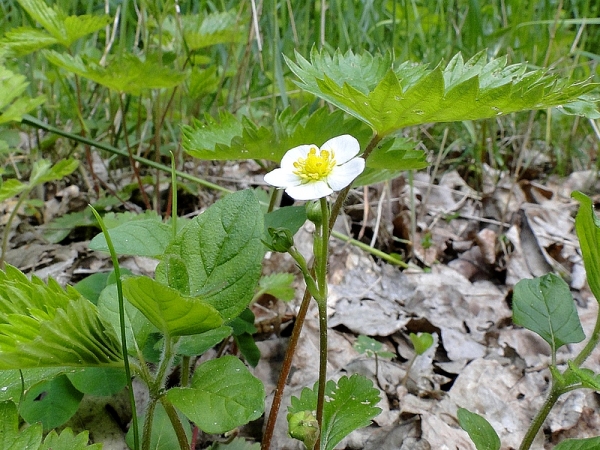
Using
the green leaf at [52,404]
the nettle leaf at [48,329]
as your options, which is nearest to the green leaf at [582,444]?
the nettle leaf at [48,329]

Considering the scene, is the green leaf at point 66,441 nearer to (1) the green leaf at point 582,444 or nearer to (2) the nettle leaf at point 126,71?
(1) the green leaf at point 582,444

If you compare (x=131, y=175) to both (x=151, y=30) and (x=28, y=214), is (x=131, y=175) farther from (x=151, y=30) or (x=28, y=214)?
(x=151, y=30)

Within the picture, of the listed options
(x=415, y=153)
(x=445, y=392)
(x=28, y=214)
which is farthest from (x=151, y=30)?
(x=445, y=392)

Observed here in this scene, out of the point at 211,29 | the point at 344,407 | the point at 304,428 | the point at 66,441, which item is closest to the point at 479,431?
the point at 344,407

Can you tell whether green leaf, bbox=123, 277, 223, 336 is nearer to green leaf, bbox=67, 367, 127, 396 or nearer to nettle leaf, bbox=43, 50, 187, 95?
green leaf, bbox=67, 367, 127, 396

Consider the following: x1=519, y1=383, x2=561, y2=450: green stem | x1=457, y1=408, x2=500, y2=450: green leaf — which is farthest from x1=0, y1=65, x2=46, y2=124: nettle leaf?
x1=519, y1=383, x2=561, y2=450: green stem

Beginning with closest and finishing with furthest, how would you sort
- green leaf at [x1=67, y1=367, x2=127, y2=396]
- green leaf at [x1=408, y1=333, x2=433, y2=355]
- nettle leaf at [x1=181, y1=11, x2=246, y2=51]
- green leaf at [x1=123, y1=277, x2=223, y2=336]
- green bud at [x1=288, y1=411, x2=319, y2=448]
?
green leaf at [x1=123, y1=277, x2=223, y2=336] → green bud at [x1=288, y1=411, x2=319, y2=448] → green leaf at [x1=67, y1=367, x2=127, y2=396] → green leaf at [x1=408, y1=333, x2=433, y2=355] → nettle leaf at [x1=181, y1=11, x2=246, y2=51]
